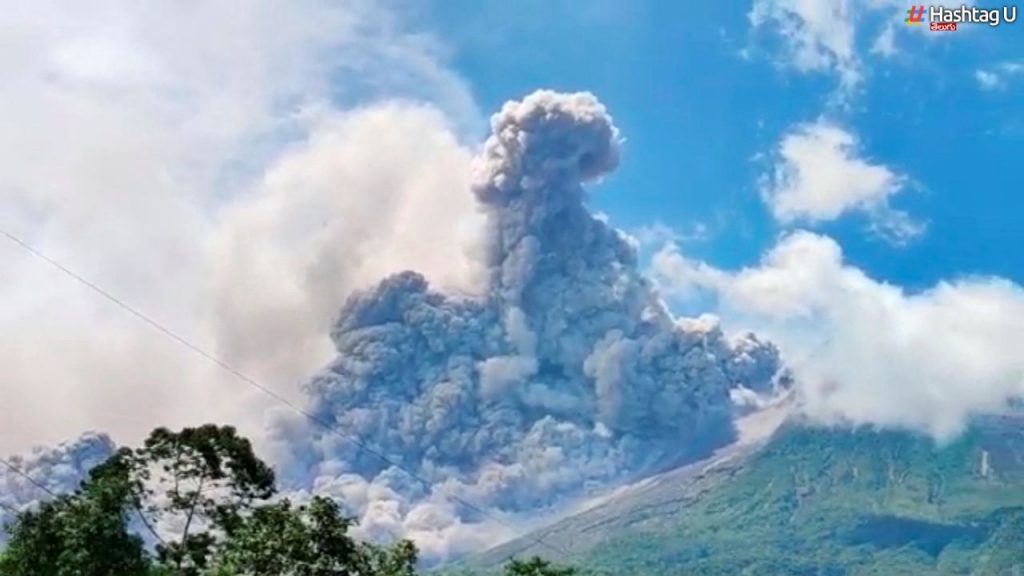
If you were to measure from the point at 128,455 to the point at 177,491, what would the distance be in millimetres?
1442

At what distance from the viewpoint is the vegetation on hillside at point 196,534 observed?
19.5m

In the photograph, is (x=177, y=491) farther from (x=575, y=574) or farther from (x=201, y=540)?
(x=575, y=574)

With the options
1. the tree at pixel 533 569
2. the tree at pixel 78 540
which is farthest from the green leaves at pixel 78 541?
the tree at pixel 533 569

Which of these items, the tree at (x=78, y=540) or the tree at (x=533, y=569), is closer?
the tree at (x=78, y=540)

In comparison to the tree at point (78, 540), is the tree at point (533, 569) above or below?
below

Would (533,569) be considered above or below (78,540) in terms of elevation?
below

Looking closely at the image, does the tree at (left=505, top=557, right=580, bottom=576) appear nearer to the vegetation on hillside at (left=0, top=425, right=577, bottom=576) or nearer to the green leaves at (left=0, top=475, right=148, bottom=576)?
the vegetation on hillside at (left=0, top=425, right=577, bottom=576)

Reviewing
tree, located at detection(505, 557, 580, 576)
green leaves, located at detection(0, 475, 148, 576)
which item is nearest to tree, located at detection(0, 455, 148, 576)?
green leaves, located at detection(0, 475, 148, 576)

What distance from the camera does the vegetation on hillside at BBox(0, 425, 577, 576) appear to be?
19547mm

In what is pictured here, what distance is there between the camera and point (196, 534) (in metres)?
28.9

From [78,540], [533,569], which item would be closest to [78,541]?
[78,540]

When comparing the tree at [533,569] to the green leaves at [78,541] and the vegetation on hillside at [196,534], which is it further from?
the green leaves at [78,541]

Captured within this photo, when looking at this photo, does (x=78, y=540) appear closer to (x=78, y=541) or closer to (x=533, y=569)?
(x=78, y=541)

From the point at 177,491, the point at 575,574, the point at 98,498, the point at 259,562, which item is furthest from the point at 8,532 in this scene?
the point at 575,574
